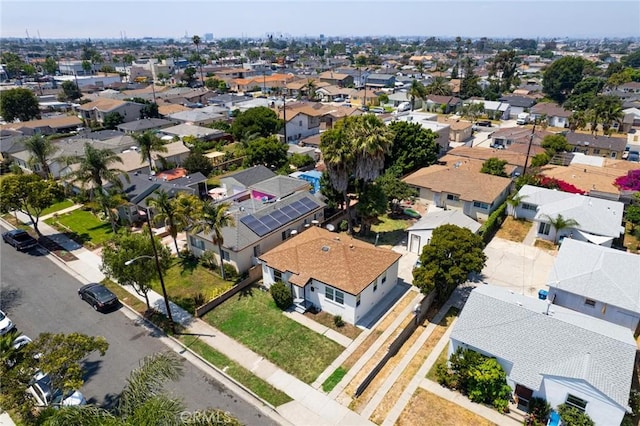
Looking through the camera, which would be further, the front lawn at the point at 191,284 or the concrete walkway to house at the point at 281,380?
the front lawn at the point at 191,284

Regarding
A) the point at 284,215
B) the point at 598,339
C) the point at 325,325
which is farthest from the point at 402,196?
the point at 598,339

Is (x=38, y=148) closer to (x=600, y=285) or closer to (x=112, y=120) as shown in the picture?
(x=112, y=120)

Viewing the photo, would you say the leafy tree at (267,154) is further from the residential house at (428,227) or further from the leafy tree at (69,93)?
the leafy tree at (69,93)

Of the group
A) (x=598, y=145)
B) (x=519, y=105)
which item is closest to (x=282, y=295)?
(x=598, y=145)

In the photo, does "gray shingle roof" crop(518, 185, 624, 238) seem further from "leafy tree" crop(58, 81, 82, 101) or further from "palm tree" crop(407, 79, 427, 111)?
"leafy tree" crop(58, 81, 82, 101)

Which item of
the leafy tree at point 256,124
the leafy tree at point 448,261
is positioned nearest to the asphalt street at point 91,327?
the leafy tree at point 448,261

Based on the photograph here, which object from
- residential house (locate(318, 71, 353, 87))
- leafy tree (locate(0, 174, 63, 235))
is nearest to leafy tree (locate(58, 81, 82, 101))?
residential house (locate(318, 71, 353, 87))
